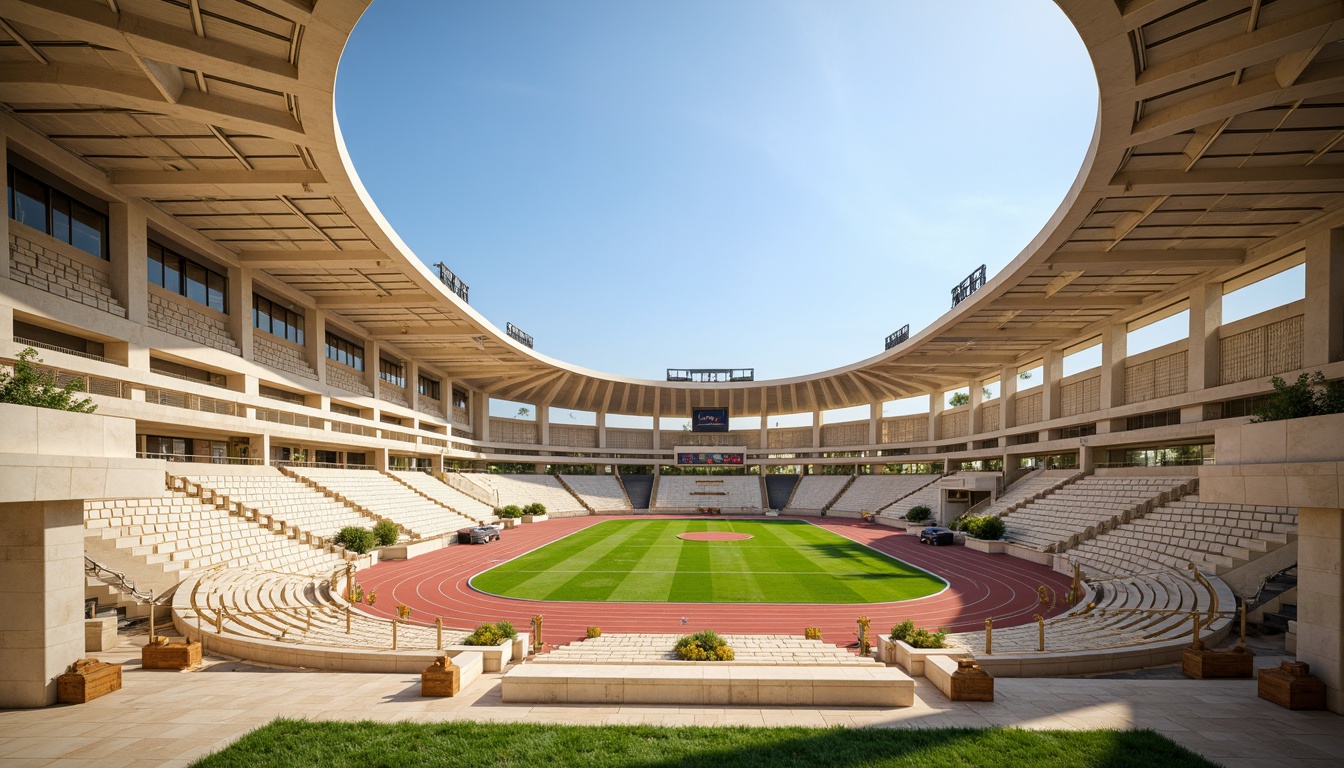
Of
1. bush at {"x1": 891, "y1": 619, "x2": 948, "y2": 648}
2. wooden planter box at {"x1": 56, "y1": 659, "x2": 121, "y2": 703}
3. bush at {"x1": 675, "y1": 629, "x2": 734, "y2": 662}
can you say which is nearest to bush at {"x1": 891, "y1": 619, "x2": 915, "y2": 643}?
bush at {"x1": 891, "y1": 619, "x2": 948, "y2": 648}

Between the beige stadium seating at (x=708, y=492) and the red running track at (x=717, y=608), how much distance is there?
35.0 m

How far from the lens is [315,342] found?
32594 millimetres

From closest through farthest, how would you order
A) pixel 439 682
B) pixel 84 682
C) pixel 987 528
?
pixel 84 682 < pixel 439 682 < pixel 987 528

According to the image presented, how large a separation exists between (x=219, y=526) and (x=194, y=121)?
13.7 meters

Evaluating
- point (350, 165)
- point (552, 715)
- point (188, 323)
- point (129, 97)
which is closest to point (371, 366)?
point (188, 323)

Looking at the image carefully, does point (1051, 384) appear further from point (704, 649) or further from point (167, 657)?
point (167, 657)

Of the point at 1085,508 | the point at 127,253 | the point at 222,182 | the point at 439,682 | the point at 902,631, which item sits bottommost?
the point at 1085,508

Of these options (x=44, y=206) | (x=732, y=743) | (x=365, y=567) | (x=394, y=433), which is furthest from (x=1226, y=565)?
(x=394, y=433)

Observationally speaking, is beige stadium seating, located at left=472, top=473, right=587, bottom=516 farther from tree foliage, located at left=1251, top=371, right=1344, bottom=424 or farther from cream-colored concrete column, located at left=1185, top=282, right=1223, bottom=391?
tree foliage, located at left=1251, top=371, right=1344, bottom=424

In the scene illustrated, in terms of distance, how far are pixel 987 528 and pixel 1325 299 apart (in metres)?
16.7

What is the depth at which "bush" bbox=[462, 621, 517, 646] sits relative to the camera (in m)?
12.9

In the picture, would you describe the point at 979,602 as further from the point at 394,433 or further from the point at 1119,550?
the point at 394,433

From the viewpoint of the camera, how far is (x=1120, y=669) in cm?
1213

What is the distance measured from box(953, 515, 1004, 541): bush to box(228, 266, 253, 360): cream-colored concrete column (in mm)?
38457
